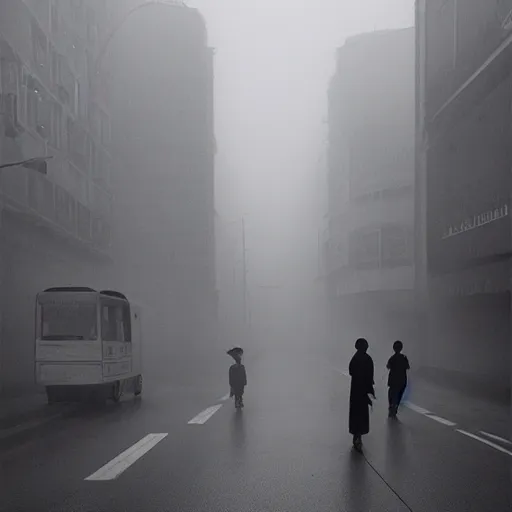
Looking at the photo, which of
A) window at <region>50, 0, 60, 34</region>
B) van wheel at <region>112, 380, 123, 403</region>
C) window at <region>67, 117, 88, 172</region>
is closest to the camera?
van wheel at <region>112, 380, 123, 403</region>

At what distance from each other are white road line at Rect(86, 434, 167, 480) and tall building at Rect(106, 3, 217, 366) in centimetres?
6101

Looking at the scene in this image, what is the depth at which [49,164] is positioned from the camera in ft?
109

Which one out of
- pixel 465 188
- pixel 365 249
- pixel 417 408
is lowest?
pixel 417 408

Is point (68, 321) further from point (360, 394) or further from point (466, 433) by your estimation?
point (466, 433)

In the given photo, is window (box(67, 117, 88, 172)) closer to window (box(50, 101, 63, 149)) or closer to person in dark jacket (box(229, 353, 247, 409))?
window (box(50, 101, 63, 149))

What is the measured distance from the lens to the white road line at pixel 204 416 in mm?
16641

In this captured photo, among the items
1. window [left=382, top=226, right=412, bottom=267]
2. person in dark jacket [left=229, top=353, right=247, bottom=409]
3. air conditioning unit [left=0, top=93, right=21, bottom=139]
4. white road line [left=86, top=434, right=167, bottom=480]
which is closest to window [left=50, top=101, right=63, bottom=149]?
air conditioning unit [left=0, top=93, right=21, bottom=139]

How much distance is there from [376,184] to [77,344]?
46919 millimetres

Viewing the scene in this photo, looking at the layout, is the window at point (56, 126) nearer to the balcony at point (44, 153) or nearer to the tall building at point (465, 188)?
the balcony at point (44, 153)

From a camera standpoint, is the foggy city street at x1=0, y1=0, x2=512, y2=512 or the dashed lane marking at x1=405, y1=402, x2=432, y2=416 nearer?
the foggy city street at x1=0, y1=0, x2=512, y2=512

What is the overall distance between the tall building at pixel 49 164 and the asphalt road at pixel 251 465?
11.0m

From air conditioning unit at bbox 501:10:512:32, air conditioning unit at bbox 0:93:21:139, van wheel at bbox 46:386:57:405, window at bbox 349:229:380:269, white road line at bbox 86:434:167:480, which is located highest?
air conditioning unit at bbox 501:10:512:32

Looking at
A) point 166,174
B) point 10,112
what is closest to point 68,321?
point 10,112

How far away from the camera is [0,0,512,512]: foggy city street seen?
1041 centimetres
